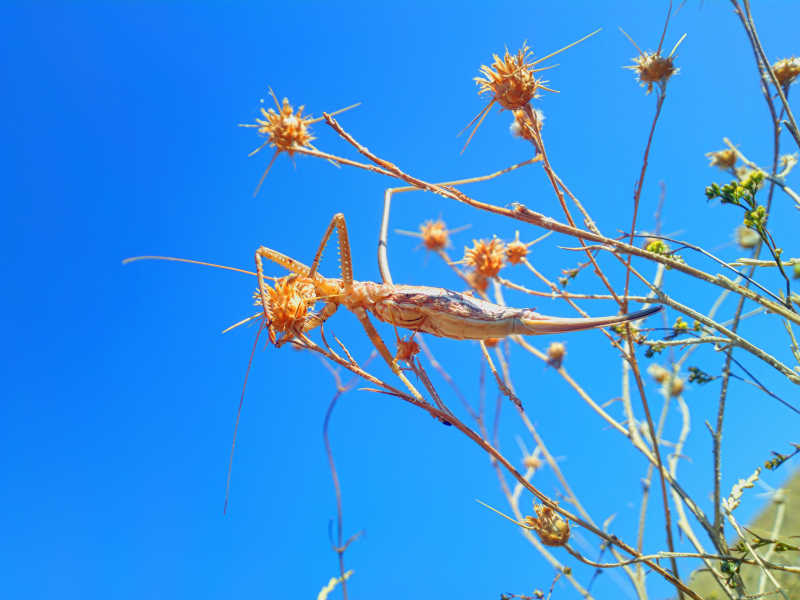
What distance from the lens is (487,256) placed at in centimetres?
365

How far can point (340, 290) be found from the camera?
9.94 feet

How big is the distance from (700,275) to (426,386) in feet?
3.99

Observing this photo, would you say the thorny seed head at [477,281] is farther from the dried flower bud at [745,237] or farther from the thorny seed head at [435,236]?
the dried flower bud at [745,237]

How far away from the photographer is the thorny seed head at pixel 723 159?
342cm

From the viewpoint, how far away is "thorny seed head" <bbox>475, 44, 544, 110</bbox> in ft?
8.73

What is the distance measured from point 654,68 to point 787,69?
82cm

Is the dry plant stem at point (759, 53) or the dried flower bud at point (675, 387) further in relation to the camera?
the dried flower bud at point (675, 387)


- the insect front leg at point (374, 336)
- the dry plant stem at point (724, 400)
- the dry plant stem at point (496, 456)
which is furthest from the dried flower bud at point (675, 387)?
the insect front leg at point (374, 336)

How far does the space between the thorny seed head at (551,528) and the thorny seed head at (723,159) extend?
2388mm

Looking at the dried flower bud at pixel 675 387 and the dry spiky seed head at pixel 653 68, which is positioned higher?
the dry spiky seed head at pixel 653 68

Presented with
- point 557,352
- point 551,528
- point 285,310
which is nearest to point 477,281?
point 557,352

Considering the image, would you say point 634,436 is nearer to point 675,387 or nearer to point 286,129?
point 675,387

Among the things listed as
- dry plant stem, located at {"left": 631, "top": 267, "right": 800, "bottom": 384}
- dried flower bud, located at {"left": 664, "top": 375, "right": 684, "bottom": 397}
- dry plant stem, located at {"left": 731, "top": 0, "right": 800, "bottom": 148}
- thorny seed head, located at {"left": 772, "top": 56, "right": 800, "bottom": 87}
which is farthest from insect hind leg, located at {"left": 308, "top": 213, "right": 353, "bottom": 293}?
dried flower bud, located at {"left": 664, "top": 375, "right": 684, "bottom": 397}

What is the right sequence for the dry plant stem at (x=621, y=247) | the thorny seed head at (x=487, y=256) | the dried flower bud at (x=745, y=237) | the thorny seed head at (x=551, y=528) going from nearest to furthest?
the dry plant stem at (x=621, y=247) → the thorny seed head at (x=551, y=528) → the thorny seed head at (x=487, y=256) → the dried flower bud at (x=745, y=237)
